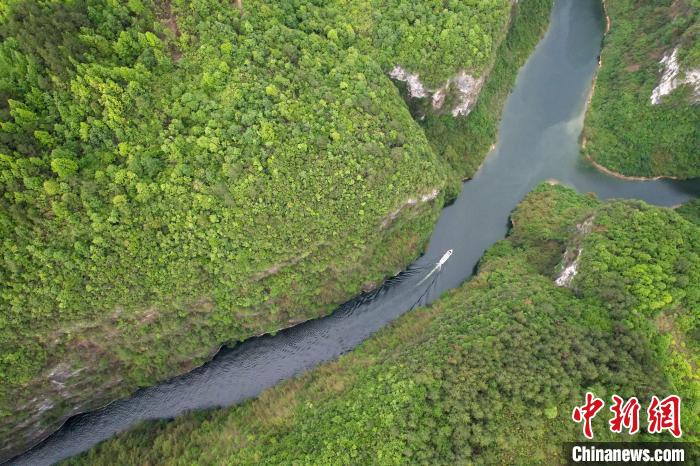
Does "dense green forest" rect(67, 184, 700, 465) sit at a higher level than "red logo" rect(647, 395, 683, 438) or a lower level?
higher

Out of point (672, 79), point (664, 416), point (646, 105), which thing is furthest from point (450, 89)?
point (664, 416)

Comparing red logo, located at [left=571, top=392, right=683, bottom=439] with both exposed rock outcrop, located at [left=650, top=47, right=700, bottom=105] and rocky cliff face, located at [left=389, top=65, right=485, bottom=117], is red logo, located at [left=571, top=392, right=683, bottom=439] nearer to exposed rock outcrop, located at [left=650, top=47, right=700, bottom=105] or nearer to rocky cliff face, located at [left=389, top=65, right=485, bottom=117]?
rocky cliff face, located at [left=389, top=65, right=485, bottom=117]

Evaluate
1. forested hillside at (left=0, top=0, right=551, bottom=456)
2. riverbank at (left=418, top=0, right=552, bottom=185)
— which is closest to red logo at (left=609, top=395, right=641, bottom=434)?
forested hillside at (left=0, top=0, right=551, bottom=456)

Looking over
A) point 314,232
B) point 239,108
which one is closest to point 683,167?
point 314,232

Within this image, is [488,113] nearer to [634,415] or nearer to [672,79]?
Answer: [672,79]

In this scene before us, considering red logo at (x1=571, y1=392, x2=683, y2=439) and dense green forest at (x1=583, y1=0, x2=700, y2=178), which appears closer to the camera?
red logo at (x1=571, y1=392, x2=683, y2=439)

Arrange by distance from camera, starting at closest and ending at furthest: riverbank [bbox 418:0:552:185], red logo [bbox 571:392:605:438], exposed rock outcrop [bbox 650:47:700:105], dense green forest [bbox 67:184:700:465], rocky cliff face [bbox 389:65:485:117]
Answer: red logo [bbox 571:392:605:438]
dense green forest [bbox 67:184:700:465]
rocky cliff face [bbox 389:65:485:117]
exposed rock outcrop [bbox 650:47:700:105]
riverbank [bbox 418:0:552:185]

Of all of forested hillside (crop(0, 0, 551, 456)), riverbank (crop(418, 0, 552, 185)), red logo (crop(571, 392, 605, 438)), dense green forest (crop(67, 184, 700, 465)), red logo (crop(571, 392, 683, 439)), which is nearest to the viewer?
forested hillside (crop(0, 0, 551, 456))
